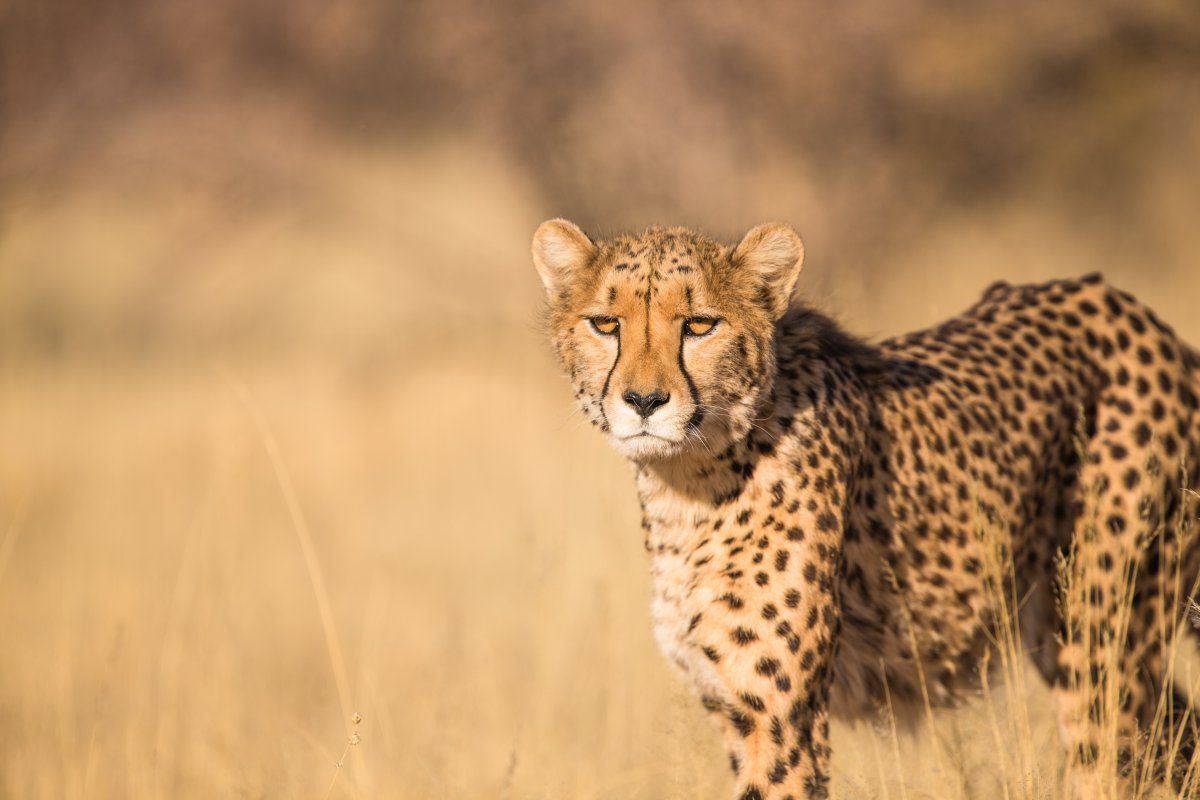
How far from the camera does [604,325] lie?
3.05 metres

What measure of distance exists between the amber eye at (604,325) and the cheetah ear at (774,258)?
0.32 m

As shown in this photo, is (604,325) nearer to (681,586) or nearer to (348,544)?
(681,586)

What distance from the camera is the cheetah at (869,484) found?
114 inches

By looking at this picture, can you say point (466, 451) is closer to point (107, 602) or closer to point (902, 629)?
point (107, 602)

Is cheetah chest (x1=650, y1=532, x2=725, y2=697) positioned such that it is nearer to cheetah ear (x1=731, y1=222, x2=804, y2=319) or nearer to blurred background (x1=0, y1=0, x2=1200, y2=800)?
cheetah ear (x1=731, y1=222, x2=804, y2=319)

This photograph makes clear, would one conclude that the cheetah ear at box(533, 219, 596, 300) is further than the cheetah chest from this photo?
Yes

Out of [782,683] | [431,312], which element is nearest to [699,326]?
[782,683]

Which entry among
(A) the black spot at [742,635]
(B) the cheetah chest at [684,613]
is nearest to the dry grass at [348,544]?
(B) the cheetah chest at [684,613]

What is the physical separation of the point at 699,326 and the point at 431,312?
28.4 feet

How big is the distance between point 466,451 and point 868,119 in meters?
3.56

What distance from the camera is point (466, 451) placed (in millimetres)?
7891

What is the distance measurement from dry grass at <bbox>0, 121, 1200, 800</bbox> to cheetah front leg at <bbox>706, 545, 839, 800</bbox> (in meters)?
0.32

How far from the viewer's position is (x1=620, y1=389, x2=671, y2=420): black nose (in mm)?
2809

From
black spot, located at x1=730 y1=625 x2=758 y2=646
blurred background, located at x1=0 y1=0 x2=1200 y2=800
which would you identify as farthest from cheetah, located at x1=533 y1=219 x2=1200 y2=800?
blurred background, located at x1=0 y1=0 x2=1200 y2=800
